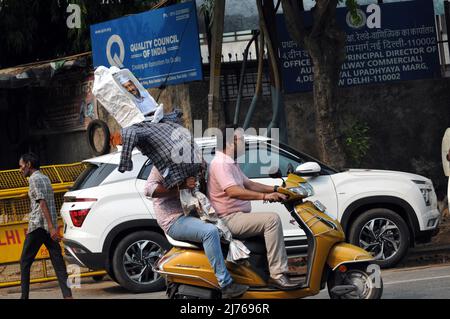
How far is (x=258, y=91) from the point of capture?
15062mm

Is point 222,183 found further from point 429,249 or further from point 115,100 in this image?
point 429,249

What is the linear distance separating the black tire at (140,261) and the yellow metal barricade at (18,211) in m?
1.16

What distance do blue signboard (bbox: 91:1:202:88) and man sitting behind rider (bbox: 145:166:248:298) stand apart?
695 cm

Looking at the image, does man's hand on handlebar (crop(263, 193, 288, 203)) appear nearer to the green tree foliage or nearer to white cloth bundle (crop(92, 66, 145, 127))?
white cloth bundle (crop(92, 66, 145, 127))

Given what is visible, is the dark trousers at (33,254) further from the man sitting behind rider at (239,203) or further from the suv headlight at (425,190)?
the suv headlight at (425,190)

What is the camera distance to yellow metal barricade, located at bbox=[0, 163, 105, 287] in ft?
41.1

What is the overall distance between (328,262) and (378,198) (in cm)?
358

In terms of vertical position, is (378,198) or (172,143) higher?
(172,143)

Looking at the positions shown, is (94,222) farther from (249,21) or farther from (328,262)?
(249,21)

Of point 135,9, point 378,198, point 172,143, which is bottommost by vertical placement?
point 378,198

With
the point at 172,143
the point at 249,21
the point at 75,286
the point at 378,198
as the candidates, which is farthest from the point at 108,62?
the point at 172,143

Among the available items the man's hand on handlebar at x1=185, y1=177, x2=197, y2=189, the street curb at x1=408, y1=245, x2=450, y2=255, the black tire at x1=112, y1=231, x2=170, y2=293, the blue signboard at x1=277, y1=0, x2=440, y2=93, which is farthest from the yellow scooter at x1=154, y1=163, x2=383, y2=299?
the blue signboard at x1=277, y1=0, x2=440, y2=93

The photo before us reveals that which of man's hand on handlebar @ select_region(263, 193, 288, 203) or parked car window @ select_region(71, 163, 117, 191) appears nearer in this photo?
man's hand on handlebar @ select_region(263, 193, 288, 203)

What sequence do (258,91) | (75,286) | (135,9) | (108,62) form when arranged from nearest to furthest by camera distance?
1. (75,286)
2. (258,91)
3. (108,62)
4. (135,9)
